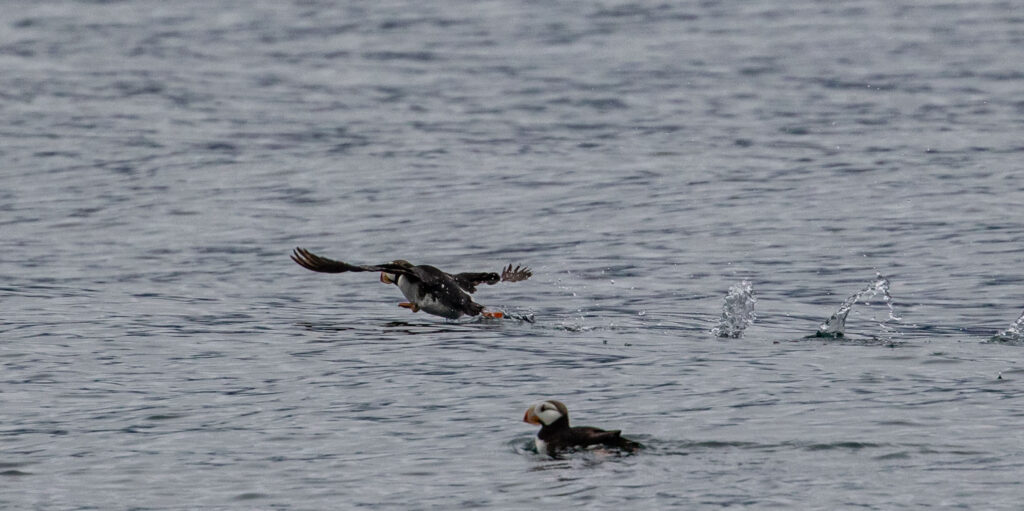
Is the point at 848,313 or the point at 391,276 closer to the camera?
the point at 848,313

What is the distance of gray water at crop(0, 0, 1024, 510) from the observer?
537 inches

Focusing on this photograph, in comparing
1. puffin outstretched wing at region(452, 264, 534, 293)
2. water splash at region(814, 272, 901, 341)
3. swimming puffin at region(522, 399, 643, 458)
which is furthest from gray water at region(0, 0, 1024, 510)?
puffin outstretched wing at region(452, 264, 534, 293)

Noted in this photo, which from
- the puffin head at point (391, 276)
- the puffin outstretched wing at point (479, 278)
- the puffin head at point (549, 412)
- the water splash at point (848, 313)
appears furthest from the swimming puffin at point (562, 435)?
the puffin outstretched wing at point (479, 278)

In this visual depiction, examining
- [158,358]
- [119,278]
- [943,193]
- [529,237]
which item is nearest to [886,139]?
[943,193]

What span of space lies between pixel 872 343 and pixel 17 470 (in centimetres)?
944

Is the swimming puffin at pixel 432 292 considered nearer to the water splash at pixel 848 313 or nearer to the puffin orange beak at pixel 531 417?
the water splash at pixel 848 313

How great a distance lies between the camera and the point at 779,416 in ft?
48.7

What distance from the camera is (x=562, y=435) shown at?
44.9ft

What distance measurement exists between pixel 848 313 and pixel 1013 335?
2.31 m

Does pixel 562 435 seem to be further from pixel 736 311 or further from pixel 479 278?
pixel 479 278

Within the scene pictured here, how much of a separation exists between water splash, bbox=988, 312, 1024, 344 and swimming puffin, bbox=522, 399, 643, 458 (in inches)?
258

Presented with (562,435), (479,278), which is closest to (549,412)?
(562,435)

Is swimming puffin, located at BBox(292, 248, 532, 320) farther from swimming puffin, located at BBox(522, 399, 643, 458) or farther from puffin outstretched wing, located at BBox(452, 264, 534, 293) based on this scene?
swimming puffin, located at BBox(522, 399, 643, 458)

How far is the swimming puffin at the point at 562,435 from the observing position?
13.6 meters
